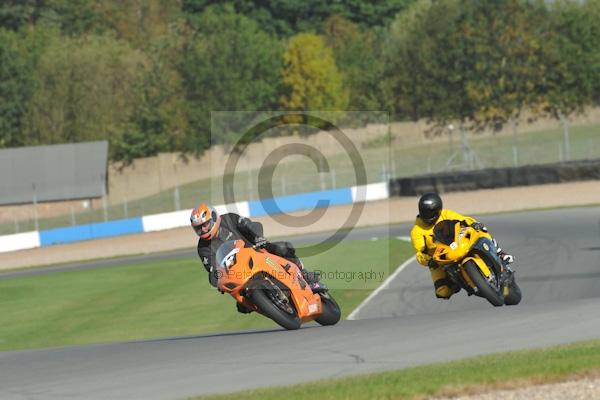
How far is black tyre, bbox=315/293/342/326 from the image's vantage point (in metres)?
14.4

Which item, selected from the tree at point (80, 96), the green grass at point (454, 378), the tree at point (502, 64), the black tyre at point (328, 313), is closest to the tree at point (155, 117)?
the tree at point (80, 96)

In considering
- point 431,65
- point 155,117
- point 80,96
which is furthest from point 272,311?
point 80,96

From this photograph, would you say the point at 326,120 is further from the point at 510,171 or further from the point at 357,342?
the point at 357,342

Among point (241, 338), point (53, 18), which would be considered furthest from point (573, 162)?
point (53, 18)

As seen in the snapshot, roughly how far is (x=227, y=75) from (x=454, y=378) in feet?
247

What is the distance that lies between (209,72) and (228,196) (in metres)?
34.5

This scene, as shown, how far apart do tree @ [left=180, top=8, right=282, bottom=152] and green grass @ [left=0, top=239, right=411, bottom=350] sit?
4844cm

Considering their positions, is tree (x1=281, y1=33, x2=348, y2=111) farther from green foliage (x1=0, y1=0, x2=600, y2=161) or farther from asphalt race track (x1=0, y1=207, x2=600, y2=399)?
asphalt race track (x1=0, y1=207, x2=600, y2=399)

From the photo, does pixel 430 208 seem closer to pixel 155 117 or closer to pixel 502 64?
pixel 502 64

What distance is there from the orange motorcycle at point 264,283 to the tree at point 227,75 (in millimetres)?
65937

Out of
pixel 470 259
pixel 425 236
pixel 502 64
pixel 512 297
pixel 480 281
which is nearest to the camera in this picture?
pixel 480 281

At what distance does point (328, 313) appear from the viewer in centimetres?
1448

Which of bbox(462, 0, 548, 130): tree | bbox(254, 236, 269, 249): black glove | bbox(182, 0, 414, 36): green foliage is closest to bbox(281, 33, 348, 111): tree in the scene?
bbox(462, 0, 548, 130): tree

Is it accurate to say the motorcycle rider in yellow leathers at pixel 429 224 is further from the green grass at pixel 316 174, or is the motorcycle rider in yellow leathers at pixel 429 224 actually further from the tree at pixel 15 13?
the tree at pixel 15 13
